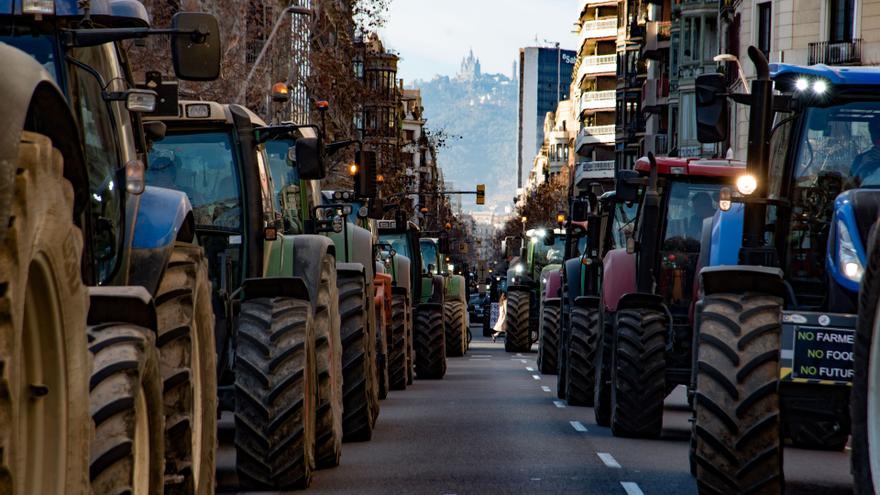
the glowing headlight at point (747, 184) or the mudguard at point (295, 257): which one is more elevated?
the glowing headlight at point (747, 184)

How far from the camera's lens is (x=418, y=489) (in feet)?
42.1

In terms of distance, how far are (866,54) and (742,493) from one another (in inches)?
1587

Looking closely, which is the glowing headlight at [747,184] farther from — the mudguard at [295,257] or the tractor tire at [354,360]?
the tractor tire at [354,360]

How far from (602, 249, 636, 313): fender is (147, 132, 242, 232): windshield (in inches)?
237

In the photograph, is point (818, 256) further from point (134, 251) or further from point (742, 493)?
point (134, 251)

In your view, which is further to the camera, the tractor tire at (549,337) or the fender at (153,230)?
the tractor tire at (549,337)

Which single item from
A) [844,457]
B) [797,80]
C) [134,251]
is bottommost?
[844,457]

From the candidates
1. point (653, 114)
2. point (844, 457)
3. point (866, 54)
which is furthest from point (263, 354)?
point (653, 114)

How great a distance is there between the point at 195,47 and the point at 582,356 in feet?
46.5

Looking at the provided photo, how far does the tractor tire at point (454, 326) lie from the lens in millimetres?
39531

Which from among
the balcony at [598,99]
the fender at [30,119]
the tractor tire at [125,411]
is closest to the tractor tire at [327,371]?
the tractor tire at [125,411]

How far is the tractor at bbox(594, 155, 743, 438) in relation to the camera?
1681 centimetres

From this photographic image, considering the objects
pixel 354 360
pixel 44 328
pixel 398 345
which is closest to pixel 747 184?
pixel 354 360

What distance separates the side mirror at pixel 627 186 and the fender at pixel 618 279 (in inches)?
39.4
